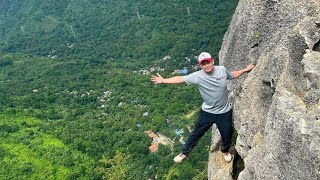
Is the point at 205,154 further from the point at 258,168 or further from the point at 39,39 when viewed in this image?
the point at 39,39

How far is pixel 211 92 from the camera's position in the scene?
872 cm

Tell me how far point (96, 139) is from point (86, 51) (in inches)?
2577

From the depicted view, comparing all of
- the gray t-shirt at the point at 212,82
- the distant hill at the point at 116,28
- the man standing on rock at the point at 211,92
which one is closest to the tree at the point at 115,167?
the distant hill at the point at 116,28

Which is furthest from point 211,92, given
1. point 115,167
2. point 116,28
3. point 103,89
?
point 116,28

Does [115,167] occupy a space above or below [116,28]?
above

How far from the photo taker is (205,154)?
160 ft

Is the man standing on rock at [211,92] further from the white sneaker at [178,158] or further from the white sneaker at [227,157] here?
the white sneaker at [178,158]

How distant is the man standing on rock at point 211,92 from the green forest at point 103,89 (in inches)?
723

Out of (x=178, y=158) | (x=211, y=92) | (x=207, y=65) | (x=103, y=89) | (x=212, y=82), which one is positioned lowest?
(x=103, y=89)

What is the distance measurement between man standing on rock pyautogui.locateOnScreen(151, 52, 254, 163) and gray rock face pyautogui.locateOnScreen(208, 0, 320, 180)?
0.39 metres

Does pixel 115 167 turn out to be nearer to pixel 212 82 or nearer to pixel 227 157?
pixel 227 157

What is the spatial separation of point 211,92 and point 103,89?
83.3 metres

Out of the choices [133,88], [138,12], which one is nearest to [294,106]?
[133,88]

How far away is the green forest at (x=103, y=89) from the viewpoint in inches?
2237
